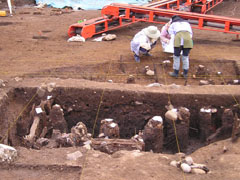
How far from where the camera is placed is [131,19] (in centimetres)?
1022

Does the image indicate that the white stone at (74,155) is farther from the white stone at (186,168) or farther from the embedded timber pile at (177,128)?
the embedded timber pile at (177,128)

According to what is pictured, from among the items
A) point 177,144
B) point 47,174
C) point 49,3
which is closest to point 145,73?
point 177,144

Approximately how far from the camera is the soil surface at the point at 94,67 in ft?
12.1

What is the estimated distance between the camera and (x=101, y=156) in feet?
12.9

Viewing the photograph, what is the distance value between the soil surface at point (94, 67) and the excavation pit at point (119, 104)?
20 cm

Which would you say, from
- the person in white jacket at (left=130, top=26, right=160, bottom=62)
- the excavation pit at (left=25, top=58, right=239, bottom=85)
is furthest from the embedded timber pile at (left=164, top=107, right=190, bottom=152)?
the person in white jacket at (left=130, top=26, right=160, bottom=62)

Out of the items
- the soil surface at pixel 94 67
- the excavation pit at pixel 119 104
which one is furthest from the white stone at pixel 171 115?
the soil surface at pixel 94 67

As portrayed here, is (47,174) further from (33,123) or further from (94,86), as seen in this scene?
(94,86)

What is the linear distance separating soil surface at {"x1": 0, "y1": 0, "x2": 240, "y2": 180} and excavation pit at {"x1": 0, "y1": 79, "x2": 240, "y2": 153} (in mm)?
204

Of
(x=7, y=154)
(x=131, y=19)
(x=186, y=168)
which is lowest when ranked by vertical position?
(x=186, y=168)

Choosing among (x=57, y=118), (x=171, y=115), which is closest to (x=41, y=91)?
(x=57, y=118)

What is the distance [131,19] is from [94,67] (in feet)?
11.1

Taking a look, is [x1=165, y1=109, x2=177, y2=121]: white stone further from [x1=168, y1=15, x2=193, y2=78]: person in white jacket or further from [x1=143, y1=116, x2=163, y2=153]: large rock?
[x1=168, y1=15, x2=193, y2=78]: person in white jacket

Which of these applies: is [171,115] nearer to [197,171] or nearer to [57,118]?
[197,171]
